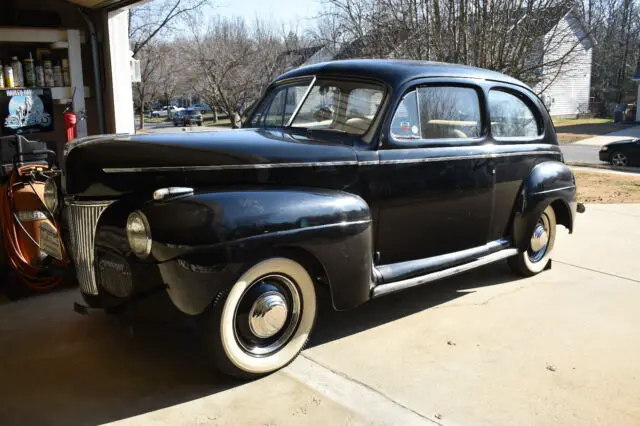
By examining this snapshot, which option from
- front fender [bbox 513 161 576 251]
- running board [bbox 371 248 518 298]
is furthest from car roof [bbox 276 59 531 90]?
running board [bbox 371 248 518 298]

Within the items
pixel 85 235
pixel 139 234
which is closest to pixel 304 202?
pixel 139 234

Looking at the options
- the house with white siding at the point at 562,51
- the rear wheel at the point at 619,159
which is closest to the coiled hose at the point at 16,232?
the house with white siding at the point at 562,51

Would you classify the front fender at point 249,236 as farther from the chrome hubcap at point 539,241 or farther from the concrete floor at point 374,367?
the chrome hubcap at point 539,241

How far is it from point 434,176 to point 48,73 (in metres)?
4.73

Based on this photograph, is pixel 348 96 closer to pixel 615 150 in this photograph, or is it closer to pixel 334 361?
pixel 334 361

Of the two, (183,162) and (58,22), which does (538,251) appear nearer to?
(183,162)

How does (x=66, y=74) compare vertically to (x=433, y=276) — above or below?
above

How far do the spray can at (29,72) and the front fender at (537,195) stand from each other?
526 centimetres

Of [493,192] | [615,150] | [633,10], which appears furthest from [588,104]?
[493,192]

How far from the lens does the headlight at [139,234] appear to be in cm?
278

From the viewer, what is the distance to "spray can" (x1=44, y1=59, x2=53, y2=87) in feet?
20.5

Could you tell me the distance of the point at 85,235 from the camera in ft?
10.5

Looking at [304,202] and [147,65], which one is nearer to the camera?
[304,202]

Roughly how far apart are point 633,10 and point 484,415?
159 feet
